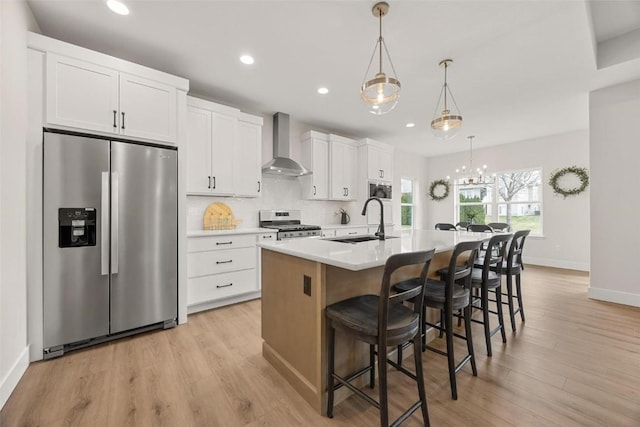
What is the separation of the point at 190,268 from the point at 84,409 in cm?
153

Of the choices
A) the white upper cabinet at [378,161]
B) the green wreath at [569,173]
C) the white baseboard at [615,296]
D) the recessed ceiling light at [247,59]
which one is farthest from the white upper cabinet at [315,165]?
the green wreath at [569,173]

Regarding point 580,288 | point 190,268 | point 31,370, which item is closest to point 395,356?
point 190,268

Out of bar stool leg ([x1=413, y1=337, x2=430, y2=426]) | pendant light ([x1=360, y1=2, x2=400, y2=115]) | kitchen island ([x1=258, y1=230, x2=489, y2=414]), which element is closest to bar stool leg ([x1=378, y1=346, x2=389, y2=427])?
bar stool leg ([x1=413, y1=337, x2=430, y2=426])

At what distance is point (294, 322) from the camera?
5.98 feet

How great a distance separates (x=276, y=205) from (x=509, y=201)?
18.8 feet

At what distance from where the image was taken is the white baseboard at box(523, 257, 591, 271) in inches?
212

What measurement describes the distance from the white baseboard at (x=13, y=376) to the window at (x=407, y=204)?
710 cm

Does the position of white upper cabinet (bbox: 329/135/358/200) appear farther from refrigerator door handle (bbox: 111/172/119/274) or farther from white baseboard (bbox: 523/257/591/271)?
white baseboard (bbox: 523/257/591/271)

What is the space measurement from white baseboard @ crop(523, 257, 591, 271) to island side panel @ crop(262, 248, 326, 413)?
6.39 metres

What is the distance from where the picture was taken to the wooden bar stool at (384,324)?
1.31m

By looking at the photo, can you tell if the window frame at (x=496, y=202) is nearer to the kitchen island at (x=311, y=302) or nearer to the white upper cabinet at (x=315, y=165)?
the white upper cabinet at (x=315, y=165)

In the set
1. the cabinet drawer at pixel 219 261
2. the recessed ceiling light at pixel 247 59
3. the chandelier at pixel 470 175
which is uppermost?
the recessed ceiling light at pixel 247 59

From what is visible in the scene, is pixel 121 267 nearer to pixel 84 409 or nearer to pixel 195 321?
pixel 195 321

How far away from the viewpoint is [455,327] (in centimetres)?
279
